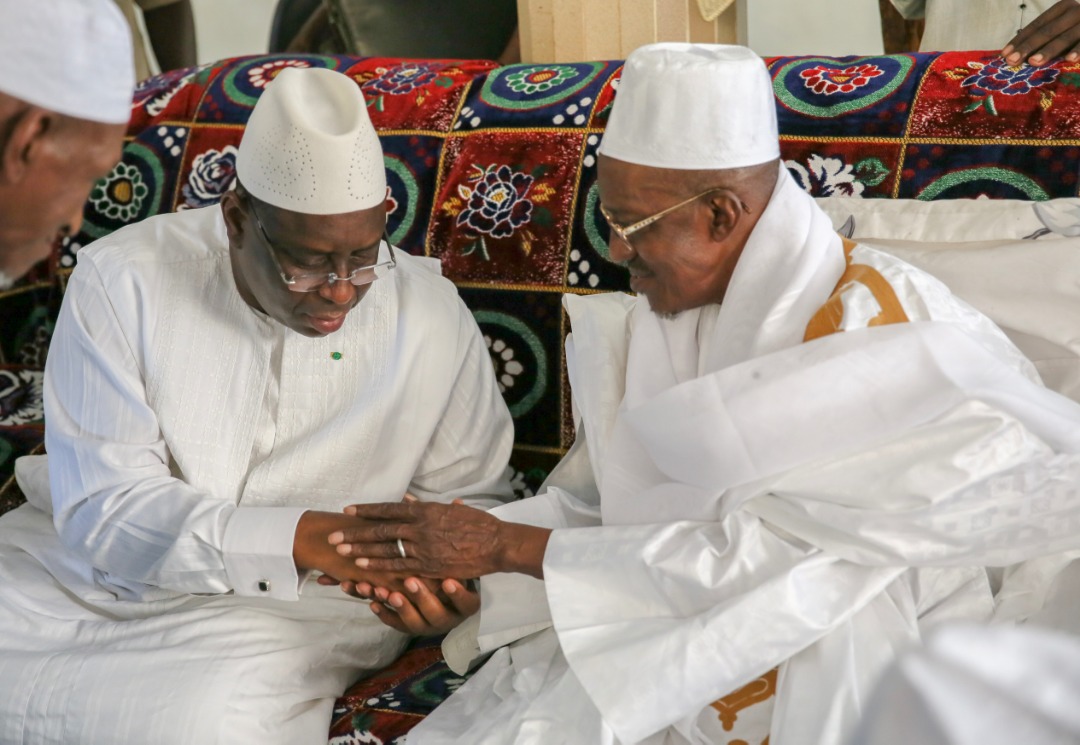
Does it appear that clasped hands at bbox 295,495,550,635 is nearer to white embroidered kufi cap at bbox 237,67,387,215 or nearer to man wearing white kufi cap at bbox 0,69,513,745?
man wearing white kufi cap at bbox 0,69,513,745

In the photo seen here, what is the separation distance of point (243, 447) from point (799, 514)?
126 centimetres

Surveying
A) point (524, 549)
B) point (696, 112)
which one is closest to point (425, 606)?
point (524, 549)

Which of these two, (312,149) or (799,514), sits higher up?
(312,149)

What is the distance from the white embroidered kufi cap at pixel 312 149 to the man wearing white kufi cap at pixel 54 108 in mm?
862

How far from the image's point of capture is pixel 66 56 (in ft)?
5.02

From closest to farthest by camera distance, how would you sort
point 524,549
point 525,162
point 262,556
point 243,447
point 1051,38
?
point 524,549
point 262,556
point 243,447
point 1051,38
point 525,162

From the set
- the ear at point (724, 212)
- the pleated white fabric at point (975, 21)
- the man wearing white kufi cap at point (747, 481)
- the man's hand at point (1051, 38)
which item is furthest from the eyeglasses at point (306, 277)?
the pleated white fabric at point (975, 21)

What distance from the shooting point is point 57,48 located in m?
Result: 1.53

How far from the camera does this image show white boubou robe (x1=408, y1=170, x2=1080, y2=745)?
208 centimetres

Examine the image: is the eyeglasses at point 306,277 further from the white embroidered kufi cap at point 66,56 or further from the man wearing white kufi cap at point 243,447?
the white embroidered kufi cap at point 66,56

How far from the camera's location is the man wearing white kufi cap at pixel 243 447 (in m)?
2.50

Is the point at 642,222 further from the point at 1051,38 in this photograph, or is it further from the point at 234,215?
the point at 1051,38

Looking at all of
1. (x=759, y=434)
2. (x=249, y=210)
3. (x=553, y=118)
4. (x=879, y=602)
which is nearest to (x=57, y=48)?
(x=249, y=210)

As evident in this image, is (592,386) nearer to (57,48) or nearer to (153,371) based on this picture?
(153,371)
